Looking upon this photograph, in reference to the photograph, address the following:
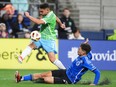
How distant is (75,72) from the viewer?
12867 mm


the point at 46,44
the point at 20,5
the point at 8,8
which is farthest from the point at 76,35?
the point at 46,44

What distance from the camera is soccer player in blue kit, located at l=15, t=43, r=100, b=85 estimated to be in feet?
41.8

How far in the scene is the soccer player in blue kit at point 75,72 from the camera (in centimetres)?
1275

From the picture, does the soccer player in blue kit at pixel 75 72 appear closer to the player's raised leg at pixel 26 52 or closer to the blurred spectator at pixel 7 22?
the player's raised leg at pixel 26 52

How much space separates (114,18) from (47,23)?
11.5 m

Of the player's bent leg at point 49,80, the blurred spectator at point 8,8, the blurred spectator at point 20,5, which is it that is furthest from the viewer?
the blurred spectator at point 20,5

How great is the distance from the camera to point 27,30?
22.4 metres

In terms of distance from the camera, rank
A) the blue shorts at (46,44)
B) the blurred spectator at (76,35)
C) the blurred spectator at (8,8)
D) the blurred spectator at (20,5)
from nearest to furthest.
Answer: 1. the blue shorts at (46,44)
2. the blurred spectator at (76,35)
3. the blurred spectator at (8,8)
4. the blurred spectator at (20,5)

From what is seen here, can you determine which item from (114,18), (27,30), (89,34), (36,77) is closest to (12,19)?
(27,30)

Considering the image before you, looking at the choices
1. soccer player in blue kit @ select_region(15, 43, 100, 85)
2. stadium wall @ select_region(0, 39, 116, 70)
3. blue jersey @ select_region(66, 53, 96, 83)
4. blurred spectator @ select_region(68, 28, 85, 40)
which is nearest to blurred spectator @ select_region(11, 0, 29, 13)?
blurred spectator @ select_region(68, 28, 85, 40)

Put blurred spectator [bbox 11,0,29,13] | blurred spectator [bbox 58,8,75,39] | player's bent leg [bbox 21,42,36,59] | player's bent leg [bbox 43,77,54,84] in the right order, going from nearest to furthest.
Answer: player's bent leg [bbox 43,77,54,84] → player's bent leg [bbox 21,42,36,59] → blurred spectator [bbox 58,8,75,39] → blurred spectator [bbox 11,0,29,13]

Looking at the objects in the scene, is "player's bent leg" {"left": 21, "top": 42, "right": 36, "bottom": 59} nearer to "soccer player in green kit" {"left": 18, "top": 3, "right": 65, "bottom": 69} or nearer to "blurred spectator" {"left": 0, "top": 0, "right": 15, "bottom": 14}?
"soccer player in green kit" {"left": 18, "top": 3, "right": 65, "bottom": 69}

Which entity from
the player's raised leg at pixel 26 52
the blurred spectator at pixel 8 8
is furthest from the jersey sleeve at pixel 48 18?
the blurred spectator at pixel 8 8

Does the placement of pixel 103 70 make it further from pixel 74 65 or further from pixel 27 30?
pixel 74 65
